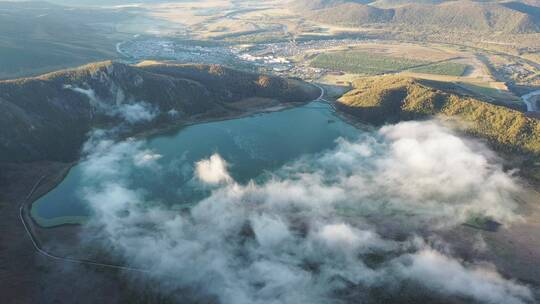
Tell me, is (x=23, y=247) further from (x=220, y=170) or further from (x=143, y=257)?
(x=220, y=170)

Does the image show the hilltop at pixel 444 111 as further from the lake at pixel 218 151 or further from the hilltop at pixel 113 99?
the hilltop at pixel 113 99

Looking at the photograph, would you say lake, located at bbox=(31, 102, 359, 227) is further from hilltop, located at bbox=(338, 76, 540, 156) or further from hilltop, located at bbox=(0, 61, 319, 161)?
hilltop, located at bbox=(338, 76, 540, 156)

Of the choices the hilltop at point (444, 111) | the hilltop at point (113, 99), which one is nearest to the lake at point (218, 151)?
the hilltop at point (113, 99)

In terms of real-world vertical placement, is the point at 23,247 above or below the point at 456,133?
below

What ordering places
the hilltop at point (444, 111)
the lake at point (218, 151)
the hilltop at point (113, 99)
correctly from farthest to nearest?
the hilltop at point (444, 111), the hilltop at point (113, 99), the lake at point (218, 151)

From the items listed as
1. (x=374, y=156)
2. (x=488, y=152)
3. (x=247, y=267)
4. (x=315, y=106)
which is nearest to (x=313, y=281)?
(x=247, y=267)
